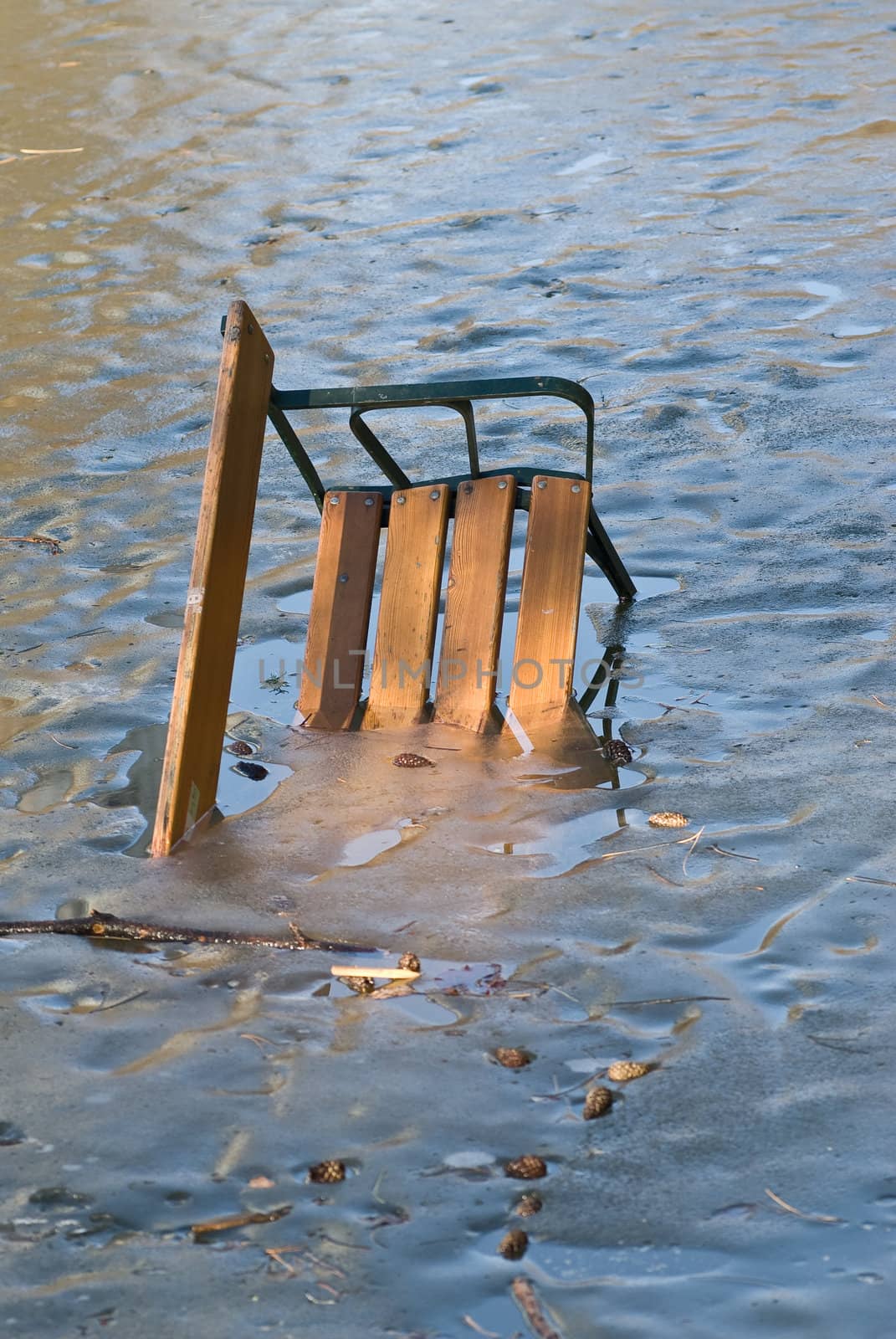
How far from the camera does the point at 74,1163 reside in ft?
8.21

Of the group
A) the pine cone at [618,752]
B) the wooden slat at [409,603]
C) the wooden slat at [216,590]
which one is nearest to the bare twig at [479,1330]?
the wooden slat at [216,590]

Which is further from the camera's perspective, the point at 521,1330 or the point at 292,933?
the point at 292,933

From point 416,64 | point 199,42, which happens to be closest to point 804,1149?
Answer: point 416,64

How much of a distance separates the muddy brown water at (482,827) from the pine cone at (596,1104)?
1cm

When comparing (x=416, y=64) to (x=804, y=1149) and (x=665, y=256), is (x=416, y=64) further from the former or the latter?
(x=804, y=1149)

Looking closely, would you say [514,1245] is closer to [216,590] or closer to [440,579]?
[216,590]

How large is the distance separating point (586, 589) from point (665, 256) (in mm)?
3293

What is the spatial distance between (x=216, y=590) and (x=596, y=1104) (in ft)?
5.10

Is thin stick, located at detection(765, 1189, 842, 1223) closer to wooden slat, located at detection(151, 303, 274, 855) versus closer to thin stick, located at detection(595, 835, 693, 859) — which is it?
thin stick, located at detection(595, 835, 693, 859)

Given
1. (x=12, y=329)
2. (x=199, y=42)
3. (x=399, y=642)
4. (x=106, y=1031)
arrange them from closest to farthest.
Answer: (x=106, y=1031), (x=399, y=642), (x=12, y=329), (x=199, y=42)

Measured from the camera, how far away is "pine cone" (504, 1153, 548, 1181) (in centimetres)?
242

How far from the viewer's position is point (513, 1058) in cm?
268

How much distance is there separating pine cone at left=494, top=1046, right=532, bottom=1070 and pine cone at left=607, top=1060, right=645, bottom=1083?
5.9 inches

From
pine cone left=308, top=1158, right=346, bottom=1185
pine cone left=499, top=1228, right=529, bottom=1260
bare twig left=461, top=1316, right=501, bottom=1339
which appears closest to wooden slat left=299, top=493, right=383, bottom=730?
pine cone left=308, top=1158, right=346, bottom=1185
